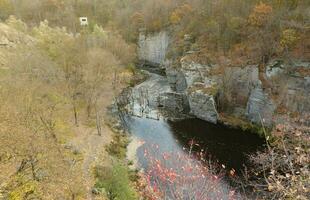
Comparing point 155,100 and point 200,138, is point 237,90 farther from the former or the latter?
point 155,100

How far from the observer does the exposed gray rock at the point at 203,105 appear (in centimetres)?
3888

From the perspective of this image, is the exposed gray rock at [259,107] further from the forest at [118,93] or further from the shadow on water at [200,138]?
the shadow on water at [200,138]

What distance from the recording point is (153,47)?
61.5 metres

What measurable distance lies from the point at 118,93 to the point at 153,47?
55.3ft

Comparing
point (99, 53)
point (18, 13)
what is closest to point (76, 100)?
point (99, 53)

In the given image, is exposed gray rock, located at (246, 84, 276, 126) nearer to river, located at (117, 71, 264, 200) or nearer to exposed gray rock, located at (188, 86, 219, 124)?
river, located at (117, 71, 264, 200)

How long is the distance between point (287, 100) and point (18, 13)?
196 feet

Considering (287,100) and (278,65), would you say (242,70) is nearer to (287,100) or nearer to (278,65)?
(278,65)

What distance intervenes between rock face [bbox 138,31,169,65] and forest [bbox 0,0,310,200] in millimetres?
1525

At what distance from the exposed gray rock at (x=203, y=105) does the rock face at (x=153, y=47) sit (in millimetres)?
19937

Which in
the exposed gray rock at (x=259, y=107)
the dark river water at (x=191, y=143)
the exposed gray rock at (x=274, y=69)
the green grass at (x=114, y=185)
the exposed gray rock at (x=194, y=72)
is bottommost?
the dark river water at (x=191, y=143)

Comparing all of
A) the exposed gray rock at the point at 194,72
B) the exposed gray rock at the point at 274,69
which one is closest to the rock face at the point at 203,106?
the exposed gray rock at the point at 194,72

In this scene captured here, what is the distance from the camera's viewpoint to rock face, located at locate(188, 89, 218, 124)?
38.9m

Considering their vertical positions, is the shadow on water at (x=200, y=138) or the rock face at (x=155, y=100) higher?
the rock face at (x=155, y=100)
